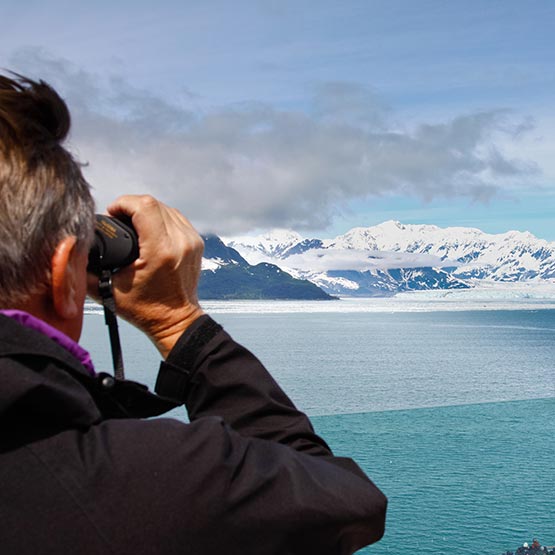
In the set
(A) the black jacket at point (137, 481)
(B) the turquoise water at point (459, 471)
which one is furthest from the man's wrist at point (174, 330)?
(B) the turquoise water at point (459, 471)

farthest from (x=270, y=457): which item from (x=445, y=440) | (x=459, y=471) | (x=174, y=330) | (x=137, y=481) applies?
(x=445, y=440)

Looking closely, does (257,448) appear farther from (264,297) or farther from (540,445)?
(264,297)

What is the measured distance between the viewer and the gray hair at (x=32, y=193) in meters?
0.69

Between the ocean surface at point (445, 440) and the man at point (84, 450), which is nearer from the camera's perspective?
the man at point (84, 450)

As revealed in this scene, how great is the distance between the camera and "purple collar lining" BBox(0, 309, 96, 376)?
670 millimetres

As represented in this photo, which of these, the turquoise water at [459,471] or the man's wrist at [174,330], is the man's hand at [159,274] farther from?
the turquoise water at [459,471]

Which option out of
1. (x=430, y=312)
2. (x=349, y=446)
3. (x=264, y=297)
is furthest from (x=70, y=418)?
(x=264, y=297)

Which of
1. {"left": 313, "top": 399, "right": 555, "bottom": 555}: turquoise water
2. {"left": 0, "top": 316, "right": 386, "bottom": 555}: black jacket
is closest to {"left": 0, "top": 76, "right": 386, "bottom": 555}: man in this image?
{"left": 0, "top": 316, "right": 386, "bottom": 555}: black jacket

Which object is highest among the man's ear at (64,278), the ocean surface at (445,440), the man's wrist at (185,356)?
the man's ear at (64,278)

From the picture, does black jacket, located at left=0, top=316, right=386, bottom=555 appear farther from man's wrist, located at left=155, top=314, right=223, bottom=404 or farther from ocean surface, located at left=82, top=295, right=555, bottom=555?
ocean surface, located at left=82, top=295, right=555, bottom=555

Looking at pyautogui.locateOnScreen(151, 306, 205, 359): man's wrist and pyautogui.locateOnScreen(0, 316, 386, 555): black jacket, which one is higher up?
pyautogui.locateOnScreen(151, 306, 205, 359): man's wrist

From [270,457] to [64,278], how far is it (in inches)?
9.9

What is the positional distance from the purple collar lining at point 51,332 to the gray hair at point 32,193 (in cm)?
4

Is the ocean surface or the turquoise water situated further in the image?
the ocean surface
